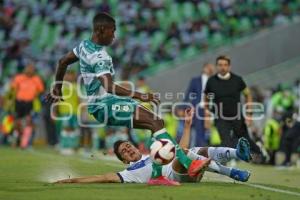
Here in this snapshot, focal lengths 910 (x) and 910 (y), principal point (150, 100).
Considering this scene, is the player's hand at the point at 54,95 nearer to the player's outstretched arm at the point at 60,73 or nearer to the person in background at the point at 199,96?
the player's outstretched arm at the point at 60,73

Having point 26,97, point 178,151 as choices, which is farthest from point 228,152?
point 26,97

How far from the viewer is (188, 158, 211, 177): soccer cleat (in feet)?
34.9

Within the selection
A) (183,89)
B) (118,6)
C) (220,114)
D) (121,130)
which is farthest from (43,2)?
(220,114)

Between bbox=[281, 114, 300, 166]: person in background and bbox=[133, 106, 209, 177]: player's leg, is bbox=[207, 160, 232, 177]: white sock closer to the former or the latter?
bbox=[133, 106, 209, 177]: player's leg

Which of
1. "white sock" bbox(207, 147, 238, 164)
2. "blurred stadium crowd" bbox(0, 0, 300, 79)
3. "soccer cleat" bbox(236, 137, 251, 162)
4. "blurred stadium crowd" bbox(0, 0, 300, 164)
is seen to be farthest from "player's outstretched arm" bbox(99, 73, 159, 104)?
"blurred stadium crowd" bbox(0, 0, 300, 79)

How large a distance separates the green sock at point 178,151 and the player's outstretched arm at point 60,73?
164cm

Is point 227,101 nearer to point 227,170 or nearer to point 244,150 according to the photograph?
point 227,170

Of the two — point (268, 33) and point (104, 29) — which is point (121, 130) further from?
point (104, 29)

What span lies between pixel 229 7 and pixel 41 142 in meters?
8.63

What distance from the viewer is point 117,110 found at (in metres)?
11.0

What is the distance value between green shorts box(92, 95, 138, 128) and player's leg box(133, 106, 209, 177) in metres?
0.09

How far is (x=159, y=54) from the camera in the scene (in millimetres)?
29359

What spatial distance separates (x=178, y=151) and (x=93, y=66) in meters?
1.47

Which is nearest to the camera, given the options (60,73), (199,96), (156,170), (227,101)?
(156,170)
